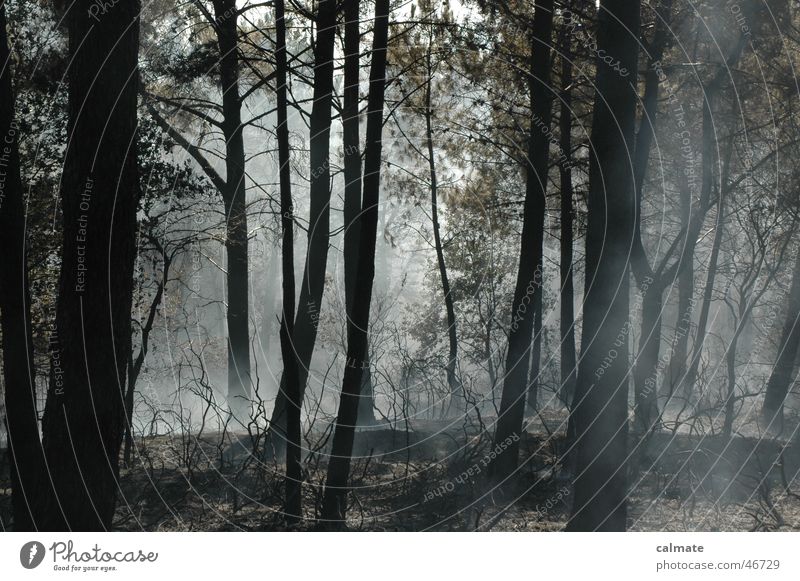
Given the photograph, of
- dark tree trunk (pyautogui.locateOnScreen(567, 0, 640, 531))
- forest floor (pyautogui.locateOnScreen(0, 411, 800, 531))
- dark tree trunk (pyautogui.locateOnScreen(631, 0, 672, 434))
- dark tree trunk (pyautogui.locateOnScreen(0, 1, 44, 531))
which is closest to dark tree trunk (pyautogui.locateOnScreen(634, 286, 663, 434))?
dark tree trunk (pyautogui.locateOnScreen(631, 0, 672, 434))

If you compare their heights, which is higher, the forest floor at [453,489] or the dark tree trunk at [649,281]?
the dark tree trunk at [649,281]

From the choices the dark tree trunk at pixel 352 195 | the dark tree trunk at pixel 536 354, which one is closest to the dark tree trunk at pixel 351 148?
the dark tree trunk at pixel 352 195

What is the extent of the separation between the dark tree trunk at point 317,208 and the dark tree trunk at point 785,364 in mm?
7085

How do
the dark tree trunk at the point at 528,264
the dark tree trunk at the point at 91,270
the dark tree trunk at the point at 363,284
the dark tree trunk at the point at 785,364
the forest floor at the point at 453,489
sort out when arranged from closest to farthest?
the dark tree trunk at the point at 91,270
the dark tree trunk at the point at 363,284
the forest floor at the point at 453,489
the dark tree trunk at the point at 528,264
the dark tree trunk at the point at 785,364

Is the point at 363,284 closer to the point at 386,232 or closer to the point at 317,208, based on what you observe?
the point at 317,208

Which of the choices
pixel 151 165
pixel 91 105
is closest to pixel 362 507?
pixel 91 105

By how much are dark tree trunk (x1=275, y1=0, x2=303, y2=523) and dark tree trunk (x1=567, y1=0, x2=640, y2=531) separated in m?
2.70

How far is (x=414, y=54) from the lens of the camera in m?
13.5

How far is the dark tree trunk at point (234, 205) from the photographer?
41.7 feet

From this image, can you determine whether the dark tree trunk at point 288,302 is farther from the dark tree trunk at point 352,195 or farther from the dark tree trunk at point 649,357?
the dark tree trunk at point 649,357

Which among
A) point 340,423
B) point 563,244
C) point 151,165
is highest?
point 151,165

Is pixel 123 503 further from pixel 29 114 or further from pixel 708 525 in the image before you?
pixel 708 525

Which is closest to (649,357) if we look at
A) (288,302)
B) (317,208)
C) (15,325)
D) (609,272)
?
(317,208)
